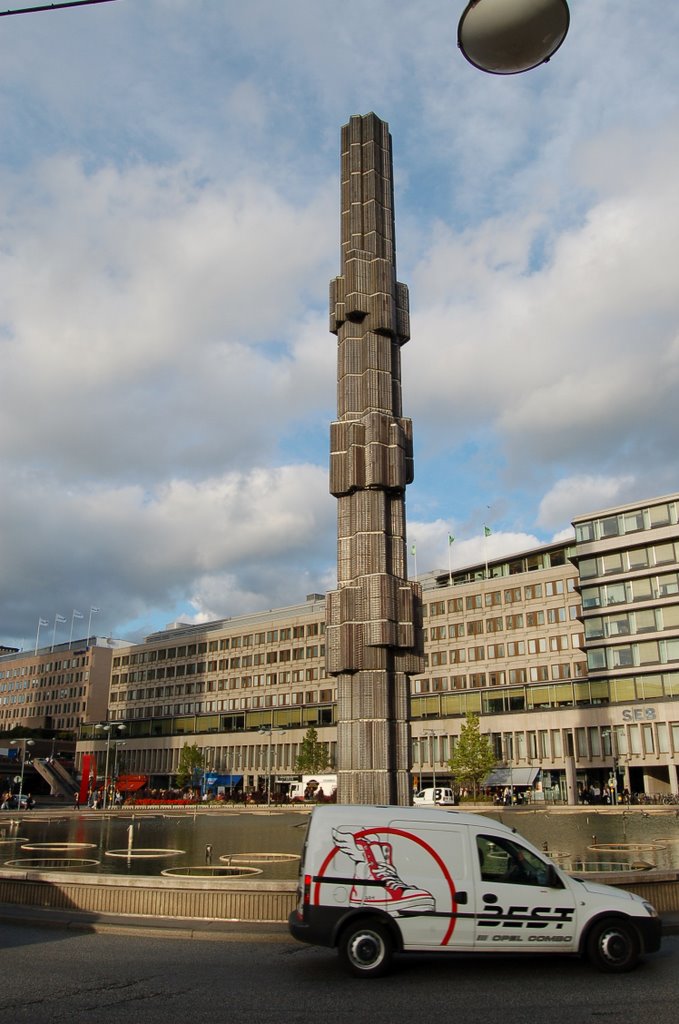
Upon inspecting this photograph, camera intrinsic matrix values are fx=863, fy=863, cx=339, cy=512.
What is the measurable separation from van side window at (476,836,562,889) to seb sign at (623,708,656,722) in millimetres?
77383

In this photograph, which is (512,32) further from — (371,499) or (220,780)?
(220,780)

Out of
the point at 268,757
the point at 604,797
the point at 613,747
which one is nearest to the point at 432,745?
the point at 268,757

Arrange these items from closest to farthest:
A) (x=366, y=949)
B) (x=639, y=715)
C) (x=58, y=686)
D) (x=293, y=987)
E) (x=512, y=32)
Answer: (x=512, y=32) < (x=293, y=987) < (x=366, y=949) < (x=639, y=715) < (x=58, y=686)

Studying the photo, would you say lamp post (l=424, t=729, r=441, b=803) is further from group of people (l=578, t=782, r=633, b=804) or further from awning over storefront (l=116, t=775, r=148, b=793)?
awning over storefront (l=116, t=775, r=148, b=793)

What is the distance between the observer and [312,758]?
313ft

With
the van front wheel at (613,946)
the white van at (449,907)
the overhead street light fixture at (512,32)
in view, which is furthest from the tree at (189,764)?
the overhead street light fixture at (512,32)

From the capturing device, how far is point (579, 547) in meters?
90.8

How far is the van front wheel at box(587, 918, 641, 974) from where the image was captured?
11.5 metres

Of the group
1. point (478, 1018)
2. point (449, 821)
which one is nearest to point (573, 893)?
point (449, 821)

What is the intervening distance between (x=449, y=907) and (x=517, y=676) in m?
87.7

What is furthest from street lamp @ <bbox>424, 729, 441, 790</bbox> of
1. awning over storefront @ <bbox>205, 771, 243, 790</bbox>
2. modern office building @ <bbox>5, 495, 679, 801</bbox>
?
awning over storefront @ <bbox>205, 771, 243, 790</bbox>

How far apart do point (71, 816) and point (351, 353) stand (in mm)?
36708

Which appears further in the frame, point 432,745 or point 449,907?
point 432,745

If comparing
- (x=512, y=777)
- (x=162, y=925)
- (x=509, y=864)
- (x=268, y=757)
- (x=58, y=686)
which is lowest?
(x=162, y=925)
